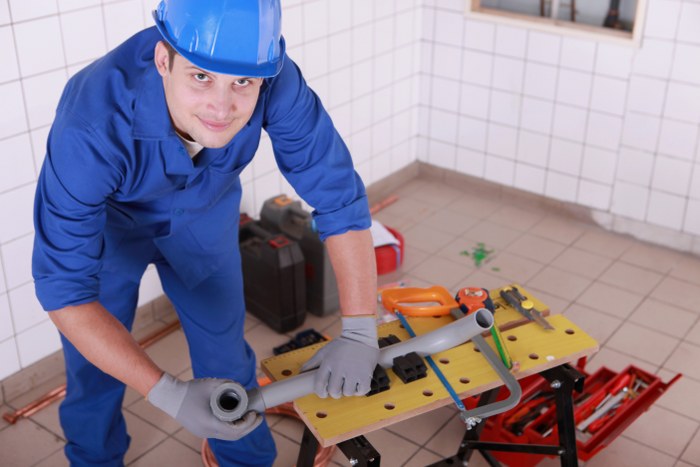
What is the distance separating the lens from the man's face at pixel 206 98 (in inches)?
64.7

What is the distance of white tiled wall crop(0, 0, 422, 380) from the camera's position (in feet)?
8.32

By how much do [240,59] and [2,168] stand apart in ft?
4.18

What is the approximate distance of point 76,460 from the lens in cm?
238

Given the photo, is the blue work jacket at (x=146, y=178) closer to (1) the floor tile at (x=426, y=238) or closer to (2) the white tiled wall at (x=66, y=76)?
(2) the white tiled wall at (x=66, y=76)

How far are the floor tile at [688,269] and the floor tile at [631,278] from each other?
9 cm

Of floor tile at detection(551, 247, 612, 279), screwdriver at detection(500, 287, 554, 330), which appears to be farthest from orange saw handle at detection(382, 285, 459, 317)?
floor tile at detection(551, 247, 612, 279)

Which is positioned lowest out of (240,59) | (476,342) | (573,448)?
(573,448)

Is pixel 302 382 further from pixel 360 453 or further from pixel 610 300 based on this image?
pixel 610 300

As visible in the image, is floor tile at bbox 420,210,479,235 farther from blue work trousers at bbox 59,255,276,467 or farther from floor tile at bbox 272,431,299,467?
blue work trousers at bbox 59,255,276,467

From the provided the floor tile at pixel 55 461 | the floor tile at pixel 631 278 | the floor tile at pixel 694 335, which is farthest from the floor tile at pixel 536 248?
the floor tile at pixel 55 461

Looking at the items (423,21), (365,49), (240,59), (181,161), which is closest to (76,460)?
(181,161)

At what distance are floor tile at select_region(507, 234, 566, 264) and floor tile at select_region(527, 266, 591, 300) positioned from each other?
4.3 inches

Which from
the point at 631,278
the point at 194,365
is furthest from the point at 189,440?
the point at 631,278

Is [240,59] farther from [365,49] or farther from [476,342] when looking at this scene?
[365,49]
